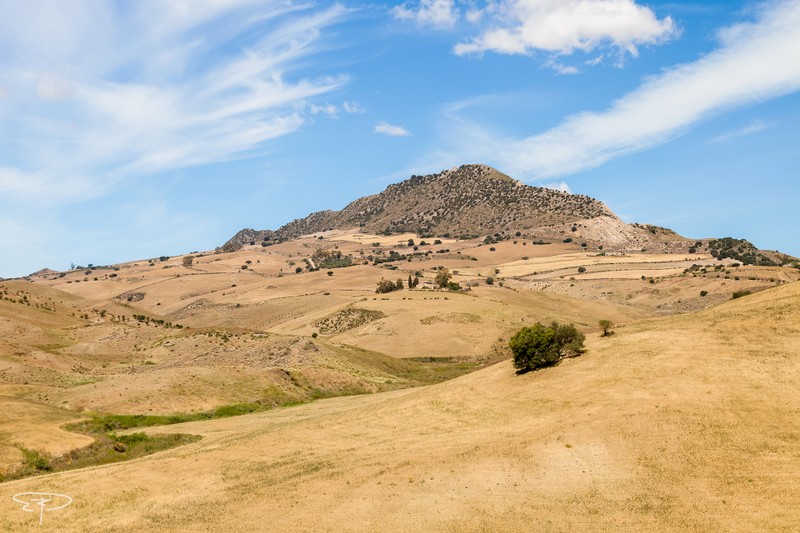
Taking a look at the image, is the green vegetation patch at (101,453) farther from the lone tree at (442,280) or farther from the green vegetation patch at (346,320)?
the lone tree at (442,280)

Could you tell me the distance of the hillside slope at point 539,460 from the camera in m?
32.2

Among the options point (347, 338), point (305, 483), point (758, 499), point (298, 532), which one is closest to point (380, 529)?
point (298, 532)

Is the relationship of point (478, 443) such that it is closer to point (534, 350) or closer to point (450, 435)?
point (450, 435)

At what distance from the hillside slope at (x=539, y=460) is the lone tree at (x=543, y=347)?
45.9 inches

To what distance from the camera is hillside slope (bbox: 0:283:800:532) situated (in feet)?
105

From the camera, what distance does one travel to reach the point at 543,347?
175ft

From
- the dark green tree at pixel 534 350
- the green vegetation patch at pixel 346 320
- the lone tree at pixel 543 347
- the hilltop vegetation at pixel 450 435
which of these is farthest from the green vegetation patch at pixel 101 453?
the green vegetation patch at pixel 346 320

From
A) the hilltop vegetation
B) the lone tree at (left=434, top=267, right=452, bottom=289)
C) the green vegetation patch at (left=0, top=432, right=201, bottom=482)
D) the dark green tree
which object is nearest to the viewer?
the hilltop vegetation

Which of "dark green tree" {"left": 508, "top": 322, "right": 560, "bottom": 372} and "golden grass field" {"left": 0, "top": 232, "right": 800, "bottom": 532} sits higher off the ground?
"dark green tree" {"left": 508, "top": 322, "right": 560, "bottom": 372}

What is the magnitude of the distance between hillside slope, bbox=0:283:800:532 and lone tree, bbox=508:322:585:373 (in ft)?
3.83

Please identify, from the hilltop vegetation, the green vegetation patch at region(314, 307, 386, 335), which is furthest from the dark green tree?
the green vegetation patch at region(314, 307, 386, 335)

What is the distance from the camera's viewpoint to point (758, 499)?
1225 inches

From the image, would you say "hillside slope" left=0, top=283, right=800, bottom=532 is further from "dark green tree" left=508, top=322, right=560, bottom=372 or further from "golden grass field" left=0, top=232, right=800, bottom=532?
"dark green tree" left=508, top=322, right=560, bottom=372

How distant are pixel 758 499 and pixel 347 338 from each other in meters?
89.5
